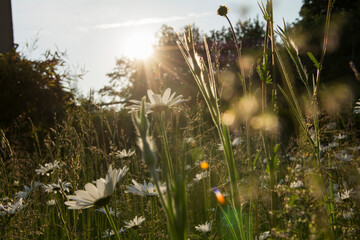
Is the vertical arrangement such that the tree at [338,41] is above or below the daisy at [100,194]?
above

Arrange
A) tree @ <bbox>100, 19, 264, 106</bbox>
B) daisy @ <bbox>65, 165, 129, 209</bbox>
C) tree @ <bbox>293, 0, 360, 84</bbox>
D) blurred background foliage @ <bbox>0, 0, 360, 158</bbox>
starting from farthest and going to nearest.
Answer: tree @ <bbox>100, 19, 264, 106</bbox>
tree @ <bbox>293, 0, 360, 84</bbox>
blurred background foliage @ <bbox>0, 0, 360, 158</bbox>
daisy @ <bbox>65, 165, 129, 209</bbox>

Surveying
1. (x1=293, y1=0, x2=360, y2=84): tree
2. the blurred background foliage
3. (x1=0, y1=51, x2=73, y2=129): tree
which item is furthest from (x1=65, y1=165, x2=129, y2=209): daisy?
(x1=293, y1=0, x2=360, y2=84): tree

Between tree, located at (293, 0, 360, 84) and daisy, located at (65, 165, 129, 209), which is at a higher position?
tree, located at (293, 0, 360, 84)

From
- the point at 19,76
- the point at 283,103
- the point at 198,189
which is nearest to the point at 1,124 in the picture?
the point at 19,76

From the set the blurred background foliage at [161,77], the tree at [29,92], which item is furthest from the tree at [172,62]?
the tree at [29,92]

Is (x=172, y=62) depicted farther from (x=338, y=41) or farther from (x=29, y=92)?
(x=29, y=92)

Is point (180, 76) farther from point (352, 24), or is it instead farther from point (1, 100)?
point (1, 100)

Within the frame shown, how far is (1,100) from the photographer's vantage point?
443cm

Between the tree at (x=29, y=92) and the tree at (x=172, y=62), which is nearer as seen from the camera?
the tree at (x=29, y=92)

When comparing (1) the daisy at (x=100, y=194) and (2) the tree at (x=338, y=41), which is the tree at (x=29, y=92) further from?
(2) the tree at (x=338, y=41)

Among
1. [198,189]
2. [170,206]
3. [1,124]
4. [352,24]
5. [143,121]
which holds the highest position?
[352,24]

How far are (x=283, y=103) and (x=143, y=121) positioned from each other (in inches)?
301

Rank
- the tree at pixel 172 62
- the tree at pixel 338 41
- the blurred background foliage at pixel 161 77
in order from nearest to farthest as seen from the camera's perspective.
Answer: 1. the blurred background foliage at pixel 161 77
2. the tree at pixel 338 41
3. the tree at pixel 172 62

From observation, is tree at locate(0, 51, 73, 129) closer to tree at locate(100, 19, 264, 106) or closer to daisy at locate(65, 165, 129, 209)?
daisy at locate(65, 165, 129, 209)
